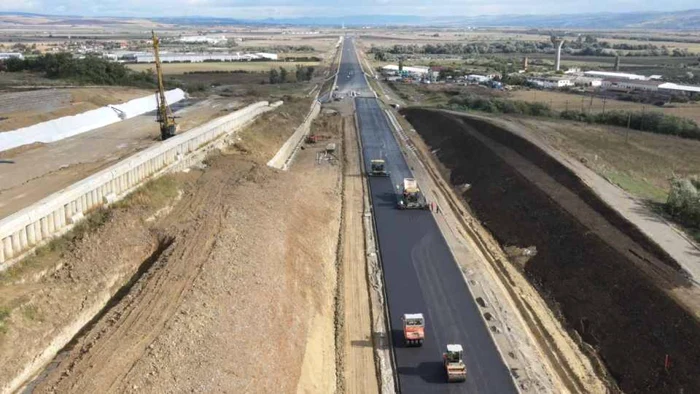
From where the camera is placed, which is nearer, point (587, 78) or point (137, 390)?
point (137, 390)

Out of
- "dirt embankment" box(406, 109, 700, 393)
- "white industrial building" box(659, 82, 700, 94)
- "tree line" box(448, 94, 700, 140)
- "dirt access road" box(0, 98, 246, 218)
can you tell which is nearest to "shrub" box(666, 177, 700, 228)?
"dirt embankment" box(406, 109, 700, 393)

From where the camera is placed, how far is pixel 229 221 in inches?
1148

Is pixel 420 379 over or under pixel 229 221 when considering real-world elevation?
under

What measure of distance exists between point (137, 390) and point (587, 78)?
110423 millimetres

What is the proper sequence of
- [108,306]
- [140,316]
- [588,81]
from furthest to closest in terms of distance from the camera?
[588,81]
[108,306]
[140,316]

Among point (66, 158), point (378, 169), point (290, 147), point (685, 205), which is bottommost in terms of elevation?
point (378, 169)

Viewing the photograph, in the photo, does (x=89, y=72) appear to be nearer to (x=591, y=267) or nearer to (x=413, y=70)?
(x=591, y=267)

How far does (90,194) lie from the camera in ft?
→ 89.0

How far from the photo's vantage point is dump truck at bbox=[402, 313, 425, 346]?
2284 cm

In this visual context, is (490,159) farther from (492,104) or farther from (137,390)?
(137,390)

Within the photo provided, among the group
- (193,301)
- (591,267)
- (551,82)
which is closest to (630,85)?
(551,82)

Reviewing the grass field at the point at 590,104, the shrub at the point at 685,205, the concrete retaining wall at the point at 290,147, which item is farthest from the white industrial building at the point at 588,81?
the shrub at the point at 685,205

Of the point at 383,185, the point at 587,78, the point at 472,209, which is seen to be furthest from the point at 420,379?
the point at 587,78

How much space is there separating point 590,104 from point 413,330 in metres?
69.2
